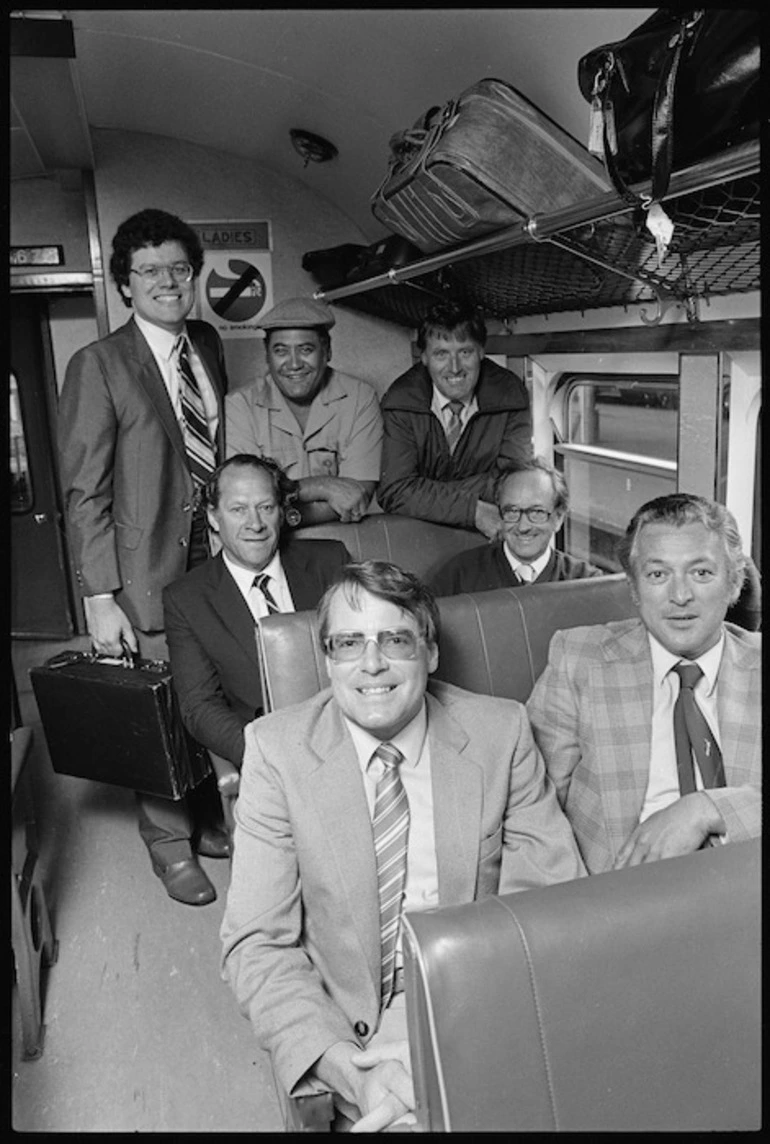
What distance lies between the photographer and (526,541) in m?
3.19

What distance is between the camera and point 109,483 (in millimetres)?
3244

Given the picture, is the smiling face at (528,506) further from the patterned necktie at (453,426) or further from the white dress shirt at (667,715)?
the white dress shirt at (667,715)

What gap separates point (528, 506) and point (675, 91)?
1635 millimetres

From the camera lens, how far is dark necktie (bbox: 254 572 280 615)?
300 centimetres

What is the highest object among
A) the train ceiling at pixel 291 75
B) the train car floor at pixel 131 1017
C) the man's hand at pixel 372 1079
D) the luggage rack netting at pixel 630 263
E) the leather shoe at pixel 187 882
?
the train ceiling at pixel 291 75

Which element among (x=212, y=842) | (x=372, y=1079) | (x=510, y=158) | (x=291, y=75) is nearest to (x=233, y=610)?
(x=212, y=842)

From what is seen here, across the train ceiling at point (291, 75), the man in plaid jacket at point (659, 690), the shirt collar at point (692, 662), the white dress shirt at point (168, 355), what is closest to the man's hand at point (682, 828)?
the man in plaid jacket at point (659, 690)

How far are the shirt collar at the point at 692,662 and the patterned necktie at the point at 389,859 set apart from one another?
68 cm

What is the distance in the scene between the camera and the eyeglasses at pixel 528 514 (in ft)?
10.3

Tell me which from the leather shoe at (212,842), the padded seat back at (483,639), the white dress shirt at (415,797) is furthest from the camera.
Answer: the leather shoe at (212,842)

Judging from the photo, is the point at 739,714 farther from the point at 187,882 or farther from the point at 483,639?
the point at 187,882

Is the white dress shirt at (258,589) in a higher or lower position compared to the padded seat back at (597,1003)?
higher

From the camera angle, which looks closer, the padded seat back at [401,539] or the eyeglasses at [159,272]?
the eyeglasses at [159,272]

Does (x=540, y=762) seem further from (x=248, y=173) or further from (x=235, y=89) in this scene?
(x=248, y=173)
